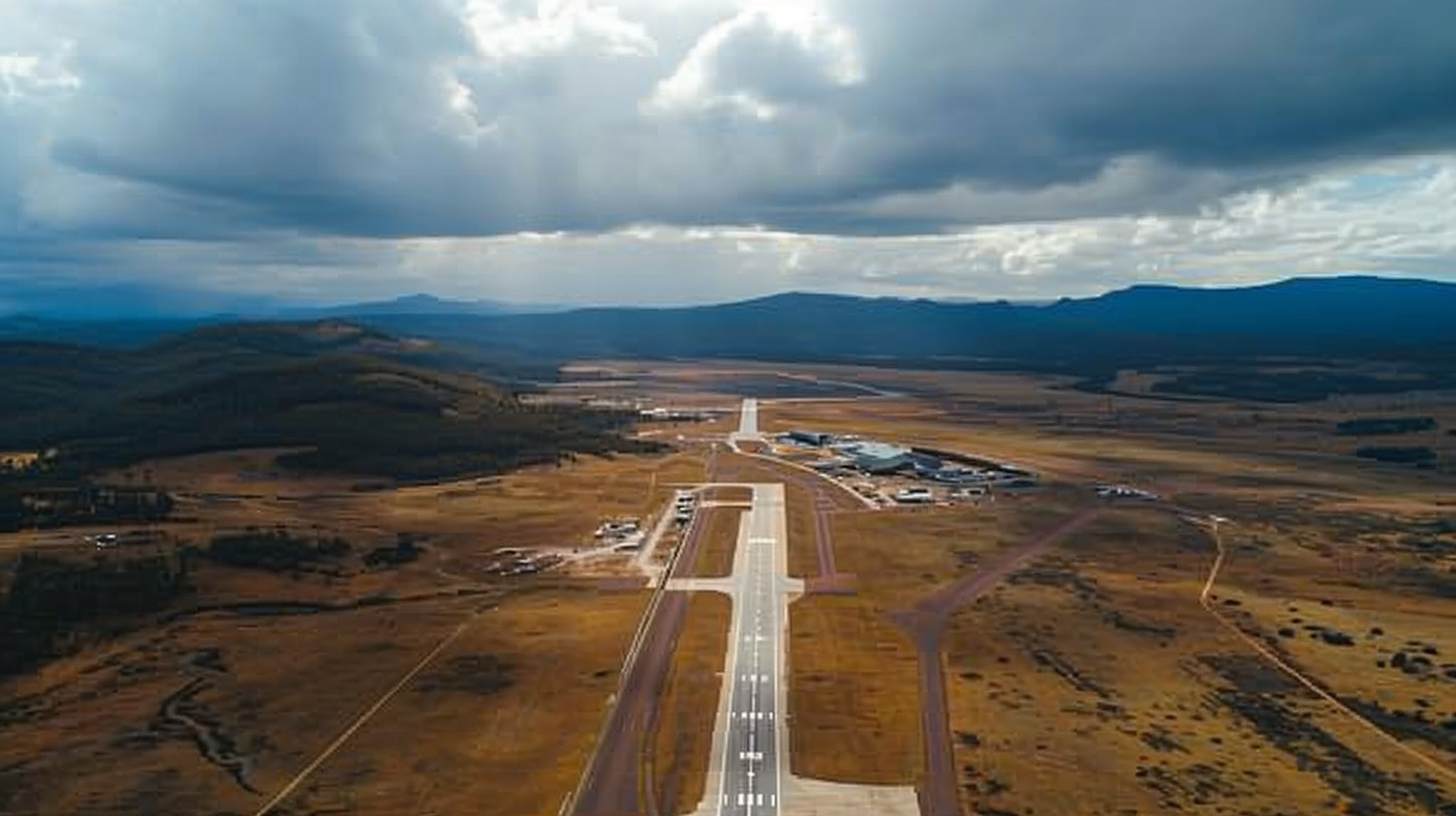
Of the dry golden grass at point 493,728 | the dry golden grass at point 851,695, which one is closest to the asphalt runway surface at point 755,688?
the dry golden grass at point 851,695

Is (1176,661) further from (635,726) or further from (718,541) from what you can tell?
(718,541)

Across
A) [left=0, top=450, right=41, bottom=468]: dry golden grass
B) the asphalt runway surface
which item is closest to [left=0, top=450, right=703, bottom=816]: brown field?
the asphalt runway surface

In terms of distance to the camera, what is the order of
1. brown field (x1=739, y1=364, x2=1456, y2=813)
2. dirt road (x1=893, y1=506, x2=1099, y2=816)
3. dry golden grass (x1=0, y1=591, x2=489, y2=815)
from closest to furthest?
dirt road (x1=893, y1=506, x2=1099, y2=816)
dry golden grass (x1=0, y1=591, x2=489, y2=815)
brown field (x1=739, y1=364, x2=1456, y2=813)

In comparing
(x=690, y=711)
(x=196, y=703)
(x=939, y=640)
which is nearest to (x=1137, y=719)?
(x=939, y=640)

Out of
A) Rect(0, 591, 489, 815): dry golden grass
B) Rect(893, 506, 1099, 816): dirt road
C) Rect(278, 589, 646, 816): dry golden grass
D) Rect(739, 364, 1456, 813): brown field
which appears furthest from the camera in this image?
Rect(739, 364, 1456, 813): brown field

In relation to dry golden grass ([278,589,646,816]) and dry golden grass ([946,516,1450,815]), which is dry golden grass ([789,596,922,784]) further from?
dry golden grass ([278,589,646,816])

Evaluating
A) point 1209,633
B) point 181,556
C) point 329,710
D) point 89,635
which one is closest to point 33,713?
point 89,635

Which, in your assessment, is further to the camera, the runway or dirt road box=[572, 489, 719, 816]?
the runway

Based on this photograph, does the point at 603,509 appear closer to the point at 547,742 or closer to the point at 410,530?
the point at 410,530

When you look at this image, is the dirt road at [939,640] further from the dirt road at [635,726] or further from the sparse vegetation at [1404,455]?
the sparse vegetation at [1404,455]
